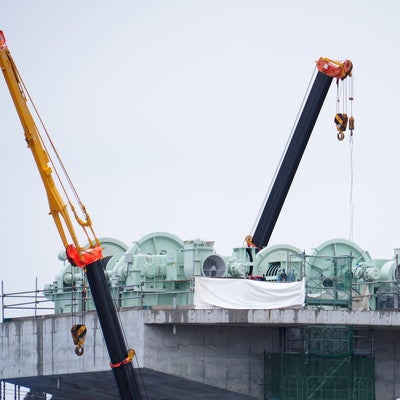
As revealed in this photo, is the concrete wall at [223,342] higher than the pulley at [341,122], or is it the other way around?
the pulley at [341,122]

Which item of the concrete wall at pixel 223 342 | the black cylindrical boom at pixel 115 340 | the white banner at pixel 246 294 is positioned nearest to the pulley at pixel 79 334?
the concrete wall at pixel 223 342

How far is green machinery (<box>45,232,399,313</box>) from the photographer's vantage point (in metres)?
58.4

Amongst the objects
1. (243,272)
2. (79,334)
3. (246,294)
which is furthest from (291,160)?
A: (79,334)

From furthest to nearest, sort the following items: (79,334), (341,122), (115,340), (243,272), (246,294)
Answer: (341,122) → (243,272) → (79,334) → (246,294) → (115,340)

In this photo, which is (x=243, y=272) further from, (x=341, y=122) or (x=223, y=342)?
(x=341, y=122)

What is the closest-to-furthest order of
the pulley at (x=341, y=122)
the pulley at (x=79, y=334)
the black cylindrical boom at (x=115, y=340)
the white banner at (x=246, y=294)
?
the black cylindrical boom at (x=115, y=340) → the white banner at (x=246, y=294) → the pulley at (x=79, y=334) → the pulley at (x=341, y=122)

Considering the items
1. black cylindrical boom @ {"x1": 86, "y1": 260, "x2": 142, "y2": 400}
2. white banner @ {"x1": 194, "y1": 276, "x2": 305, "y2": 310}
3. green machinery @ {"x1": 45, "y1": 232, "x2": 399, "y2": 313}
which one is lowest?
black cylindrical boom @ {"x1": 86, "y1": 260, "x2": 142, "y2": 400}

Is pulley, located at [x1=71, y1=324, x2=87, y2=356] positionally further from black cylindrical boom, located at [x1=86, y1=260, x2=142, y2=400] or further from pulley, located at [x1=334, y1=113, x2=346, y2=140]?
pulley, located at [x1=334, y1=113, x2=346, y2=140]

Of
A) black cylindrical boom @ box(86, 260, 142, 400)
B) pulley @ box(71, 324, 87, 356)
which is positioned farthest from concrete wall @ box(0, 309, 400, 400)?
pulley @ box(71, 324, 87, 356)

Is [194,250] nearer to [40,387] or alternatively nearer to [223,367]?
[223,367]

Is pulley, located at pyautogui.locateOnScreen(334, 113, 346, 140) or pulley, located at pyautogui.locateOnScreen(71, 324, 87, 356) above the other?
pulley, located at pyautogui.locateOnScreen(334, 113, 346, 140)

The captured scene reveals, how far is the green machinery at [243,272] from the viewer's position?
58425mm

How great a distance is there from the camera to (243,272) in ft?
202

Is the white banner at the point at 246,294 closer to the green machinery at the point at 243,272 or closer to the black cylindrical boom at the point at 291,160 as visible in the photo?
the green machinery at the point at 243,272
